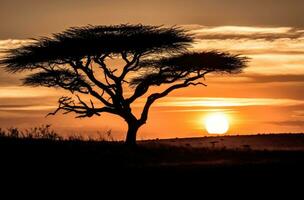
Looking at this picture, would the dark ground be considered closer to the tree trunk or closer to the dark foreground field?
the dark foreground field

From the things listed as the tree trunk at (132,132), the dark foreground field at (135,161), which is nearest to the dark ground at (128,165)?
the dark foreground field at (135,161)

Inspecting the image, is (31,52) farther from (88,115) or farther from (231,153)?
(231,153)

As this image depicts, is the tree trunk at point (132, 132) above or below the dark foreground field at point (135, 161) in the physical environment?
below

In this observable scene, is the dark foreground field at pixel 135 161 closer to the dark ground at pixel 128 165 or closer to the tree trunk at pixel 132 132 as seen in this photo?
the dark ground at pixel 128 165

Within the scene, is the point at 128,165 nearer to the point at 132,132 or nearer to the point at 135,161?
the point at 135,161

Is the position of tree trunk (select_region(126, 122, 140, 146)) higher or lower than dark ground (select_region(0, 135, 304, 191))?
lower

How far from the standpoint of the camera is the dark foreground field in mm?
19531

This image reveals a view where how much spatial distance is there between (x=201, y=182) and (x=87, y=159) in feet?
27.2

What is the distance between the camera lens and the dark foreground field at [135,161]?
19531mm

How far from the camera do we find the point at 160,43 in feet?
113

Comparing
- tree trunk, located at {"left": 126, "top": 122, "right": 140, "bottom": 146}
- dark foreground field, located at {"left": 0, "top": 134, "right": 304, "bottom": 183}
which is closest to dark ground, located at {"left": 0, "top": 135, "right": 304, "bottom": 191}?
dark foreground field, located at {"left": 0, "top": 134, "right": 304, "bottom": 183}

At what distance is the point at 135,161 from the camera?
1035 inches

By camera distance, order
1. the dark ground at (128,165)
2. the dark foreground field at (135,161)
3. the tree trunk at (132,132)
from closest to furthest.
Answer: the dark ground at (128,165)
the dark foreground field at (135,161)
the tree trunk at (132,132)

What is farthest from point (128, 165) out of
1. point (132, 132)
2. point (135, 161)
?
point (132, 132)
